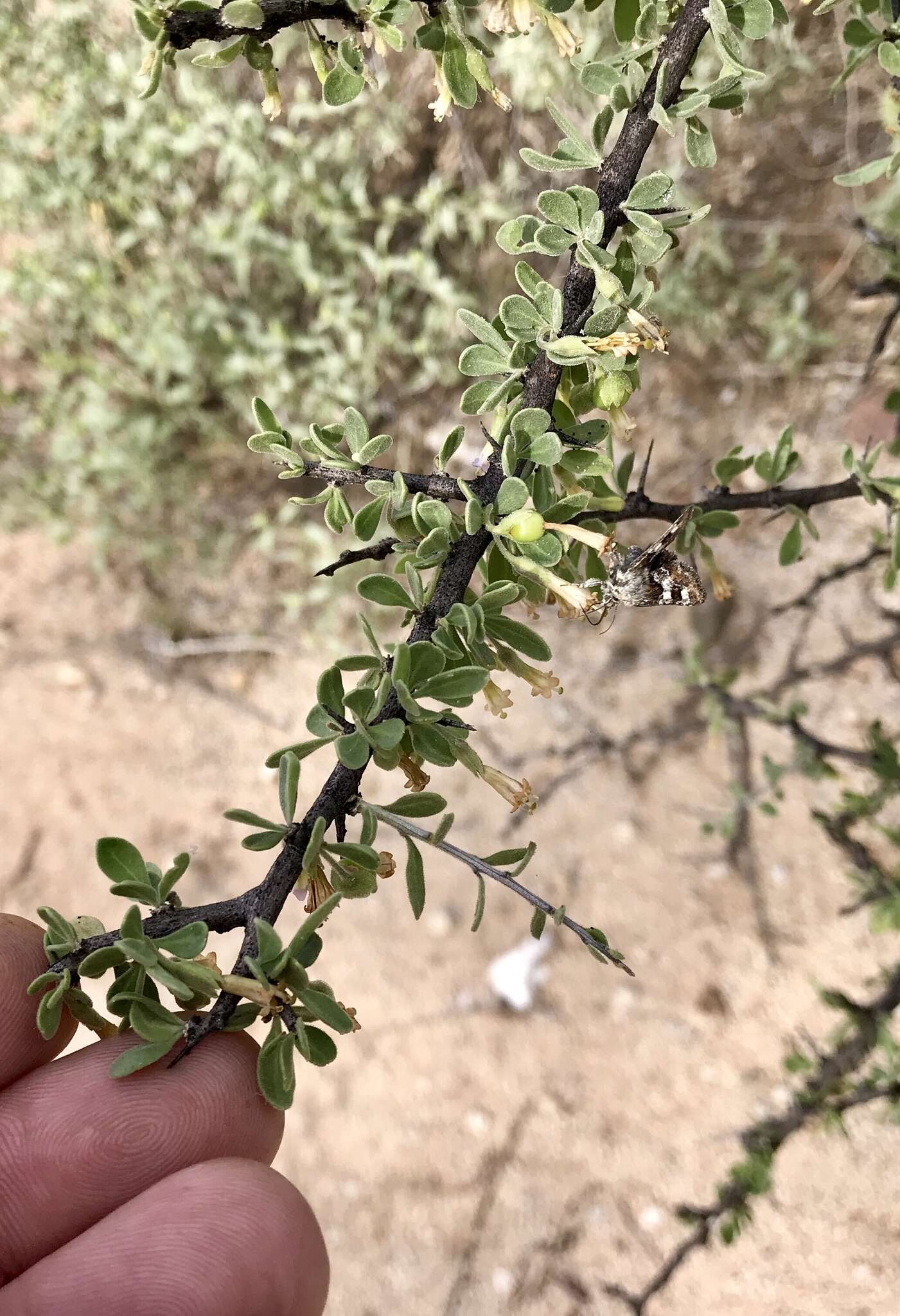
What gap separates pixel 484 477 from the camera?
951mm

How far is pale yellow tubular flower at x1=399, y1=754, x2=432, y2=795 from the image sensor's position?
0.92 metres

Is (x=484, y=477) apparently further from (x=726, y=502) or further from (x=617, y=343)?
(x=726, y=502)

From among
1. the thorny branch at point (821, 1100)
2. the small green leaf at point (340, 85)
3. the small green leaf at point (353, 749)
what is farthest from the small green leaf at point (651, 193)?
the thorny branch at point (821, 1100)

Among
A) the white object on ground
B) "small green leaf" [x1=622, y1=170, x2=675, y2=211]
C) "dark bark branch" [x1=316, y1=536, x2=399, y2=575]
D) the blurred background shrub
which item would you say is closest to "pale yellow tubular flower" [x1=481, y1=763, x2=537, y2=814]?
"dark bark branch" [x1=316, y1=536, x2=399, y2=575]

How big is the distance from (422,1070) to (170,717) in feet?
5.54

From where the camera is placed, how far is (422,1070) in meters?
2.96

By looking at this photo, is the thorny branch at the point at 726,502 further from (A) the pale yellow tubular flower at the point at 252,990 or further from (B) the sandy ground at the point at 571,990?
(B) the sandy ground at the point at 571,990

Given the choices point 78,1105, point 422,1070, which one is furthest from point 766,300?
point 78,1105

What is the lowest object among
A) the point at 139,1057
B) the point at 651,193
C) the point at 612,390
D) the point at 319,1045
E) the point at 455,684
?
the point at 139,1057

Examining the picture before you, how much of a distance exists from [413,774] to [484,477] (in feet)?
1.09

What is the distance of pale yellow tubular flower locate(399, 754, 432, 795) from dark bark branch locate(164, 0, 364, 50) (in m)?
0.72

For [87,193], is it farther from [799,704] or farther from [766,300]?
[799,704]

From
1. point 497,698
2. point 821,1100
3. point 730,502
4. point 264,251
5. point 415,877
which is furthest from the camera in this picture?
point 264,251

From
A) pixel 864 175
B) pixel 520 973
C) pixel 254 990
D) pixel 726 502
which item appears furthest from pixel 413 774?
pixel 520 973
